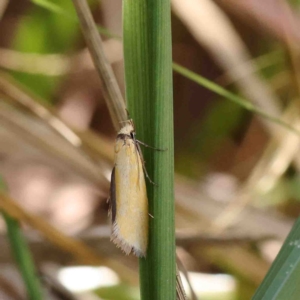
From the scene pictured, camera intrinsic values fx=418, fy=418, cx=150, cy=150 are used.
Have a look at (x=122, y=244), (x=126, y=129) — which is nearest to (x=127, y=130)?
(x=126, y=129)

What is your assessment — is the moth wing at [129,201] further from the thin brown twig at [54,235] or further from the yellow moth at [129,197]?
the thin brown twig at [54,235]

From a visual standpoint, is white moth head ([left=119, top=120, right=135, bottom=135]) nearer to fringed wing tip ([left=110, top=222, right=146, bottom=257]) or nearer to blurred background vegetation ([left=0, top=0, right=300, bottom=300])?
fringed wing tip ([left=110, top=222, right=146, bottom=257])

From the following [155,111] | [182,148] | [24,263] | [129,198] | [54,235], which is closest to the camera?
[155,111]

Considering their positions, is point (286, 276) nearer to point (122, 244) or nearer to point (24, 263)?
point (122, 244)

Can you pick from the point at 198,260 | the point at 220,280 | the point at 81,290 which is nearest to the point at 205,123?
the point at 198,260

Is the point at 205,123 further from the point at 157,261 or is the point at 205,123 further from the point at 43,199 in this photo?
the point at 157,261

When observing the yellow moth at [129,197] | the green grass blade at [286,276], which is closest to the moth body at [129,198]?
the yellow moth at [129,197]
